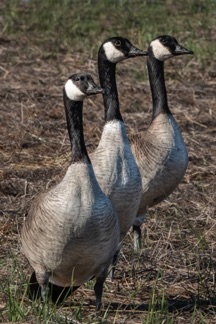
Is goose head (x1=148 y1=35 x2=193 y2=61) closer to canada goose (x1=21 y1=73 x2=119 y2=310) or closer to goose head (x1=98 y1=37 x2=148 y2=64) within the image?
goose head (x1=98 y1=37 x2=148 y2=64)

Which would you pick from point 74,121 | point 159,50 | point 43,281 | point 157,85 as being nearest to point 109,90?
point 74,121

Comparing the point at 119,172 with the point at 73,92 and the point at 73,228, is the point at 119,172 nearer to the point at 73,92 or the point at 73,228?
the point at 73,92

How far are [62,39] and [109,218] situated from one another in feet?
28.2

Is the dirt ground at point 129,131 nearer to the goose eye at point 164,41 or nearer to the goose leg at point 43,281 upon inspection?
the goose leg at point 43,281

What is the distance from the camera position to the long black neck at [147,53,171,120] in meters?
8.31

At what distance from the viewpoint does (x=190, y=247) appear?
25.6 feet

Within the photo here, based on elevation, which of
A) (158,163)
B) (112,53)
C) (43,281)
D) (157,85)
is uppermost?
(112,53)

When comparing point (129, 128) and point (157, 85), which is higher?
point (157, 85)

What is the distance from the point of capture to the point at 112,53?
7512 mm

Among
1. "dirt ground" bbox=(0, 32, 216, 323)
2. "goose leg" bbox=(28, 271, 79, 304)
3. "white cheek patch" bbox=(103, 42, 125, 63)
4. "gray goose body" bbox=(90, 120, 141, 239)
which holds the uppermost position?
"white cheek patch" bbox=(103, 42, 125, 63)

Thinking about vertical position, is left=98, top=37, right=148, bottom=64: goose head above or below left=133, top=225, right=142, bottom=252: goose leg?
above

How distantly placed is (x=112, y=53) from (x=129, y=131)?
3217mm

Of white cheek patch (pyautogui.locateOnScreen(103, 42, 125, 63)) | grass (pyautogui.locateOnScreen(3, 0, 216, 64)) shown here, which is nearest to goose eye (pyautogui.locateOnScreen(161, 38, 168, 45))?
white cheek patch (pyautogui.locateOnScreen(103, 42, 125, 63))

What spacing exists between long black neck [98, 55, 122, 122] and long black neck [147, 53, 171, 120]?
0.89 m
